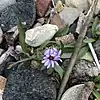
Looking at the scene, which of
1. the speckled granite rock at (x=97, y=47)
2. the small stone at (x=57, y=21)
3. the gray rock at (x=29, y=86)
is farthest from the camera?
the small stone at (x=57, y=21)

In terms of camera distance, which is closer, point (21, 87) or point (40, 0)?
point (21, 87)

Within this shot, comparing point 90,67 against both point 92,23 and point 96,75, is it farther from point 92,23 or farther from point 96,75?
point 92,23

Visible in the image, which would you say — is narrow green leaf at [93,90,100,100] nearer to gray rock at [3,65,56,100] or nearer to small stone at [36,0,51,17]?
gray rock at [3,65,56,100]

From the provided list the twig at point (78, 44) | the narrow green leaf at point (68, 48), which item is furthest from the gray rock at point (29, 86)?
the narrow green leaf at point (68, 48)

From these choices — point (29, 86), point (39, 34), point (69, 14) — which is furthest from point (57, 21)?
point (29, 86)

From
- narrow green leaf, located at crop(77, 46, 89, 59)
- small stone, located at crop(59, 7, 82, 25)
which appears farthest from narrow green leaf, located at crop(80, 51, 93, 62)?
small stone, located at crop(59, 7, 82, 25)

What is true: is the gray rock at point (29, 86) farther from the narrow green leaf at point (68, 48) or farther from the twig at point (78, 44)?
the narrow green leaf at point (68, 48)

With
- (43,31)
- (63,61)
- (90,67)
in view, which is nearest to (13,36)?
(43,31)
